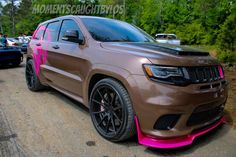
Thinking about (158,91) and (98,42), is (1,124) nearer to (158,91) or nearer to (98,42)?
(98,42)

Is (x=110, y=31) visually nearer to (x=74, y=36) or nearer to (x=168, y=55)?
(x=74, y=36)

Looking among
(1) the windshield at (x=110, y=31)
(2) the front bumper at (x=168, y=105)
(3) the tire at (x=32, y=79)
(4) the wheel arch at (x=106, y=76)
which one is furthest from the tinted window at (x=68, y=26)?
(2) the front bumper at (x=168, y=105)

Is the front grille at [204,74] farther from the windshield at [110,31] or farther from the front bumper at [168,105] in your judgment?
the windshield at [110,31]

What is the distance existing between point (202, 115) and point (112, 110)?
3.80ft

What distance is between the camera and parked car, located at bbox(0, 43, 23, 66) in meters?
11.4

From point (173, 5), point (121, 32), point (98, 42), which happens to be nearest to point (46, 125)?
point (98, 42)

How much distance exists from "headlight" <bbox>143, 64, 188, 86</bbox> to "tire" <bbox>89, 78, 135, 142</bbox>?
0.46 meters

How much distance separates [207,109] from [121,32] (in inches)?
77.0

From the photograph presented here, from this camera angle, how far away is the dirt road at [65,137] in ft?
11.2

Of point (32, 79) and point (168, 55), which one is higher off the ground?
point (168, 55)

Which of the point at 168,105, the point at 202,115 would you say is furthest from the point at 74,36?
the point at 202,115

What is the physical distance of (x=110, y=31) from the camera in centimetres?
445

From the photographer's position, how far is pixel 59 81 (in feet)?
16.4

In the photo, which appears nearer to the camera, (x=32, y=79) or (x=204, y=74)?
(x=204, y=74)
